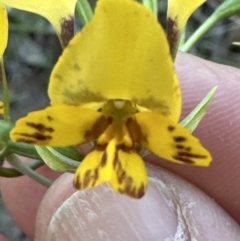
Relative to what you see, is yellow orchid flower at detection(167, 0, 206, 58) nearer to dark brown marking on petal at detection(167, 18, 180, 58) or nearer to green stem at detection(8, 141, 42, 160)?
dark brown marking on petal at detection(167, 18, 180, 58)

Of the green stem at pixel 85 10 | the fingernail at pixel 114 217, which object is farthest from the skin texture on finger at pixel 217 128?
the green stem at pixel 85 10

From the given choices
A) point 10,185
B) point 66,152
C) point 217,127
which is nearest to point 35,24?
point 10,185

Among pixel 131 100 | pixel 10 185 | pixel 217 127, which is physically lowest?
pixel 10 185

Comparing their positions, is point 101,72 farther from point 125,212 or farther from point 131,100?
point 125,212

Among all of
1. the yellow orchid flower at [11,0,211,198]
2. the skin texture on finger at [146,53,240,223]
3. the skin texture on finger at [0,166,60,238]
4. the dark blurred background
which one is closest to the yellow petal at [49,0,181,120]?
the yellow orchid flower at [11,0,211,198]

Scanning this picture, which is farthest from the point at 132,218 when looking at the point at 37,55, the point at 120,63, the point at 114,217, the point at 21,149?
the point at 37,55

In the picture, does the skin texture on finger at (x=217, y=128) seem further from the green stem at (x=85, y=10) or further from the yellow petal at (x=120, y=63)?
the yellow petal at (x=120, y=63)

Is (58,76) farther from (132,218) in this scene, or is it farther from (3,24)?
(132,218)
